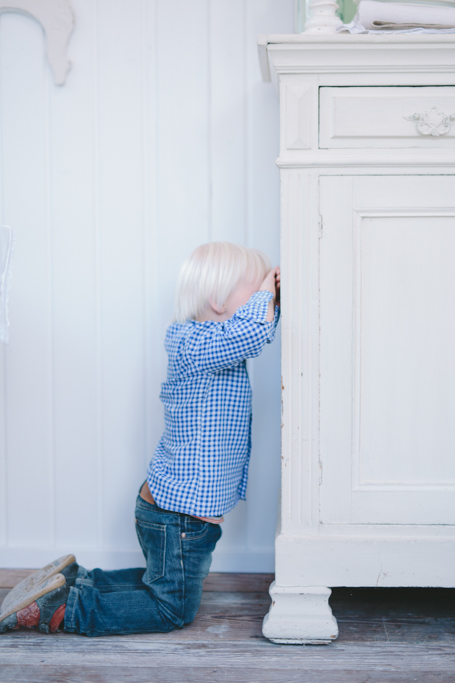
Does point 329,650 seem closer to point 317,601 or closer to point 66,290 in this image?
point 317,601

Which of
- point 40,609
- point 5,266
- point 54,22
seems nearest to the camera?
point 5,266

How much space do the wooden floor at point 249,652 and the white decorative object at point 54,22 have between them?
1.39 meters

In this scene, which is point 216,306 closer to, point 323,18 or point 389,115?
point 389,115

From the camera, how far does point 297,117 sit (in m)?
1.15

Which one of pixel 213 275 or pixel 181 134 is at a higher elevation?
pixel 181 134

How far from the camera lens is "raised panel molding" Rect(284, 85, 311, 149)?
1.15 metres

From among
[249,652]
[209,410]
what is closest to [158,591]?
[249,652]

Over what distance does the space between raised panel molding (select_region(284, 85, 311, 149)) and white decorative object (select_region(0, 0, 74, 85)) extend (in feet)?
2.43

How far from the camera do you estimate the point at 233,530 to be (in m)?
1.62

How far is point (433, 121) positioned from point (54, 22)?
3.44 feet

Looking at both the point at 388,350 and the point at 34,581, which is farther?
the point at 34,581

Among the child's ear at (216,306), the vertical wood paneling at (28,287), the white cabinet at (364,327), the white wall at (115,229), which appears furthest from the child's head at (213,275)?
the vertical wood paneling at (28,287)

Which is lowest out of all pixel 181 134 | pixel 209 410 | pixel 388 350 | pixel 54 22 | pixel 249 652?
pixel 249 652

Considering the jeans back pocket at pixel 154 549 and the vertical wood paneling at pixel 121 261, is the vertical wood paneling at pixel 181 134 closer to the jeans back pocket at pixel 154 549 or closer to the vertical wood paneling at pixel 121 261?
the vertical wood paneling at pixel 121 261
